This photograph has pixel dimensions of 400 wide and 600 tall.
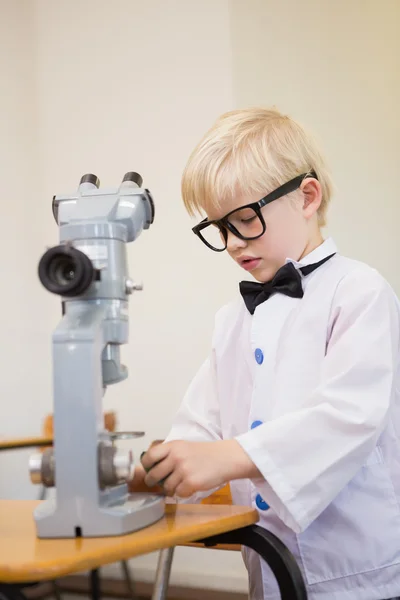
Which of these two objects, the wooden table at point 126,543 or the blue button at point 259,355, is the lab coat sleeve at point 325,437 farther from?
the blue button at point 259,355

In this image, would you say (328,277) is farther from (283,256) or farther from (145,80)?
(145,80)

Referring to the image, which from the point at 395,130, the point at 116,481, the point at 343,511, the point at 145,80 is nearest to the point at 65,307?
the point at 116,481

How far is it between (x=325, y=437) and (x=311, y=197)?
0.47 meters

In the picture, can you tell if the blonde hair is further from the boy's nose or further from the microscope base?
the microscope base

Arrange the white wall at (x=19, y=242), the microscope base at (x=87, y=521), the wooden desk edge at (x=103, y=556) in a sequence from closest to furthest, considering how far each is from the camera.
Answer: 1. the wooden desk edge at (x=103, y=556)
2. the microscope base at (x=87, y=521)
3. the white wall at (x=19, y=242)

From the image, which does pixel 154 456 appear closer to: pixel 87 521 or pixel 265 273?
pixel 87 521

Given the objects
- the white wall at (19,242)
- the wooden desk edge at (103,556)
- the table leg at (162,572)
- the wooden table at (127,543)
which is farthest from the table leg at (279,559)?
the white wall at (19,242)

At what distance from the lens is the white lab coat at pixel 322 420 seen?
859mm

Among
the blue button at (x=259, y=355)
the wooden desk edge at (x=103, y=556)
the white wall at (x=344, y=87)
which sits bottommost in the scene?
the wooden desk edge at (x=103, y=556)

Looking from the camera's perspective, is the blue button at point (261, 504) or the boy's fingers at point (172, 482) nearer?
the boy's fingers at point (172, 482)

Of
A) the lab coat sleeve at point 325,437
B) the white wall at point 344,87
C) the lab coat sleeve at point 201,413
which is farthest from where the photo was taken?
the white wall at point 344,87

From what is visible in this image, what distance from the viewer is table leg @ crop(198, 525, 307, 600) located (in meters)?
0.83

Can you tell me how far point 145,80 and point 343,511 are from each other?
2.29m

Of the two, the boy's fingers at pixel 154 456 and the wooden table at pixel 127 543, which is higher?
the boy's fingers at pixel 154 456
